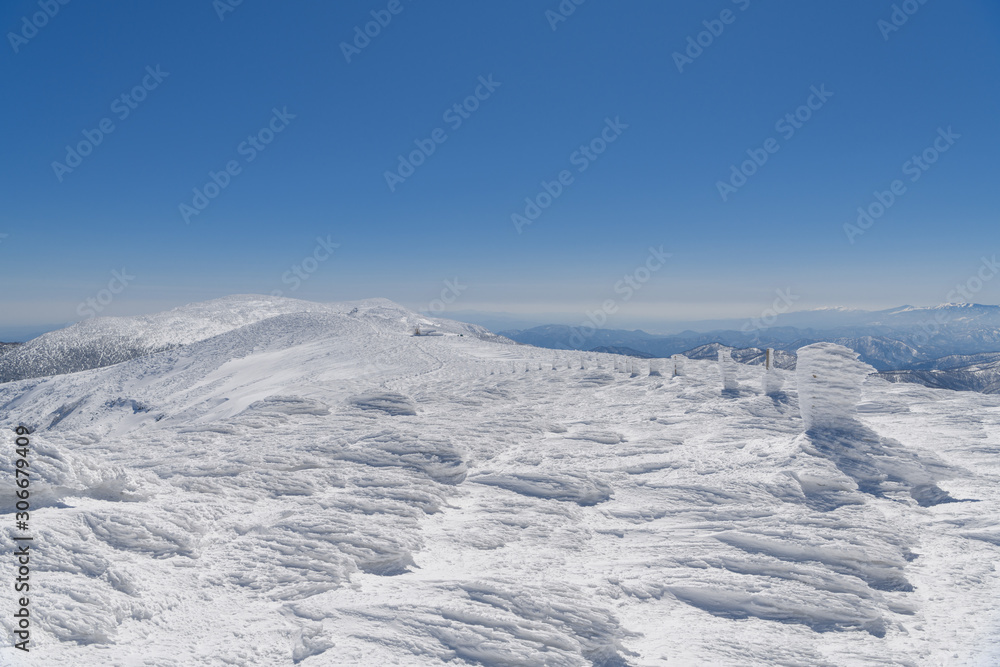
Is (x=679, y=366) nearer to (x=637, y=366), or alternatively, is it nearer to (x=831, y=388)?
(x=637, y=366)

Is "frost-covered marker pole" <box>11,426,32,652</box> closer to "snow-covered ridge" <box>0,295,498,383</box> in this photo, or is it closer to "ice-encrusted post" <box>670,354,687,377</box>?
"ice-encrusted post" <box>670,354,687,377</box>

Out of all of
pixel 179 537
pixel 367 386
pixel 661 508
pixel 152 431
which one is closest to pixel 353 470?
pixel 179 537

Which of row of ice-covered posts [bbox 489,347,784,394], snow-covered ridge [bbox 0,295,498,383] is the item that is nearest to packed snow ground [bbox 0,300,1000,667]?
row of ice-covered posts [bbox 489,347,784,394]

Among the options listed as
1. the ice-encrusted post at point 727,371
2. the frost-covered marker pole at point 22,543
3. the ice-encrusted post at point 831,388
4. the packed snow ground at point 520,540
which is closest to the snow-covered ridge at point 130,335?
the ice-encrusted post at point 727,371

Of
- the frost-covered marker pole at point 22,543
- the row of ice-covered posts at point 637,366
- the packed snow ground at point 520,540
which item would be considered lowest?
the packed snow ground at point 520,540

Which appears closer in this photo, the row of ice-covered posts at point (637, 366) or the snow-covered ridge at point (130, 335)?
the row of ice-covered posts at point (637, 366)

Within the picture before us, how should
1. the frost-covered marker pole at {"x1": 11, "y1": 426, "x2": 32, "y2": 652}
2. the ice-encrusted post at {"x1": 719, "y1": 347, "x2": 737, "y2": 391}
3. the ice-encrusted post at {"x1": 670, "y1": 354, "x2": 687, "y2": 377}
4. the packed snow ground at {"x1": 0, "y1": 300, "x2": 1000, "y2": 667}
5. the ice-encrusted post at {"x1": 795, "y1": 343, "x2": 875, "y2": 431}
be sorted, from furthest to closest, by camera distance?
1. the ice-encrusted post at {"x1": 670, "y1": 354, "x2": 687, "y2": 377}
2. the ice-encrusted post at {"x1": 719, "y1": 347, "x2": 737, "y2": 391}
3. the ice-encrusted post at {"x1": 795, "y1": 343, "x2": 875, "y2": 431}
4. the packed snow ground at {"x1": 0, "y1": 300, "x2": 1000, "y2": 667}
5. the frost-covered marker pole at {"x1": 11, "y1": 426, "x2": 32, "y2": 652}

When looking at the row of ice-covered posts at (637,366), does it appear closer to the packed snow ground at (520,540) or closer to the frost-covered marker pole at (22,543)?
the packed snow ground at (520,540)
